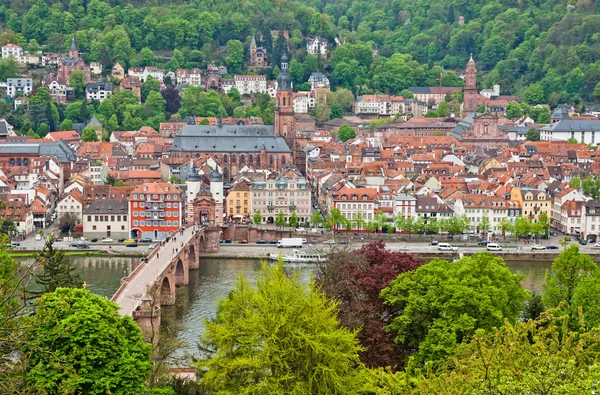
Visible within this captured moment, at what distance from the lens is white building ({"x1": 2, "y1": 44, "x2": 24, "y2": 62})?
93.8 metres

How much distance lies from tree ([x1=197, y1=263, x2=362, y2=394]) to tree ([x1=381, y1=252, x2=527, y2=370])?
3618 millimetres

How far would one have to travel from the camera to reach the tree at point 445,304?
2289 cm

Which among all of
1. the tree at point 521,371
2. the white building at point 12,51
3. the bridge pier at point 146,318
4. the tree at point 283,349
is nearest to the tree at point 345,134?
the white building at point 12,51

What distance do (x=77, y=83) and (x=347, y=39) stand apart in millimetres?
36306

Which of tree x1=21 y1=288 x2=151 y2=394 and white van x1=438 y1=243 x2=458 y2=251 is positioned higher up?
tree x1=21 y1=288 x2=151 y2=394

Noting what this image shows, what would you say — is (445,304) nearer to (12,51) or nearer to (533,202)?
(533,202)

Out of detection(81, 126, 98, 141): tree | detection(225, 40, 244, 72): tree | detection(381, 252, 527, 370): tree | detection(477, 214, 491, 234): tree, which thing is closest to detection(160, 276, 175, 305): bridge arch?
detection(381, 252, 527, 370): tree

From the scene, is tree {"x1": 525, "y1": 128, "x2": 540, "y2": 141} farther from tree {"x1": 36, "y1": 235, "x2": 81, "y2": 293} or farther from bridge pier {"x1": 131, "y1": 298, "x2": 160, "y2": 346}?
bridge pier {"x1": 131, "y1": 298, "x2": 160, "y2": 346}

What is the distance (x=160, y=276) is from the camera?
113ft

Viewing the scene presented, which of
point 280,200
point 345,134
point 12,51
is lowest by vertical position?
point 280,200

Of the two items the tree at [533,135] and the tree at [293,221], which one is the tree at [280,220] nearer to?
the tree at [293,221]

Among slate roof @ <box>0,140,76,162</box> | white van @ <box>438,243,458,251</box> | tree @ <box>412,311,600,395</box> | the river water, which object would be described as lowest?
the river water

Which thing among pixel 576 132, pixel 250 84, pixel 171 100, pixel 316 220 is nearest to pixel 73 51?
pixel 171 100

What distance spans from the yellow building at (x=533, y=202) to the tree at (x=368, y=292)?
83.1 ft
